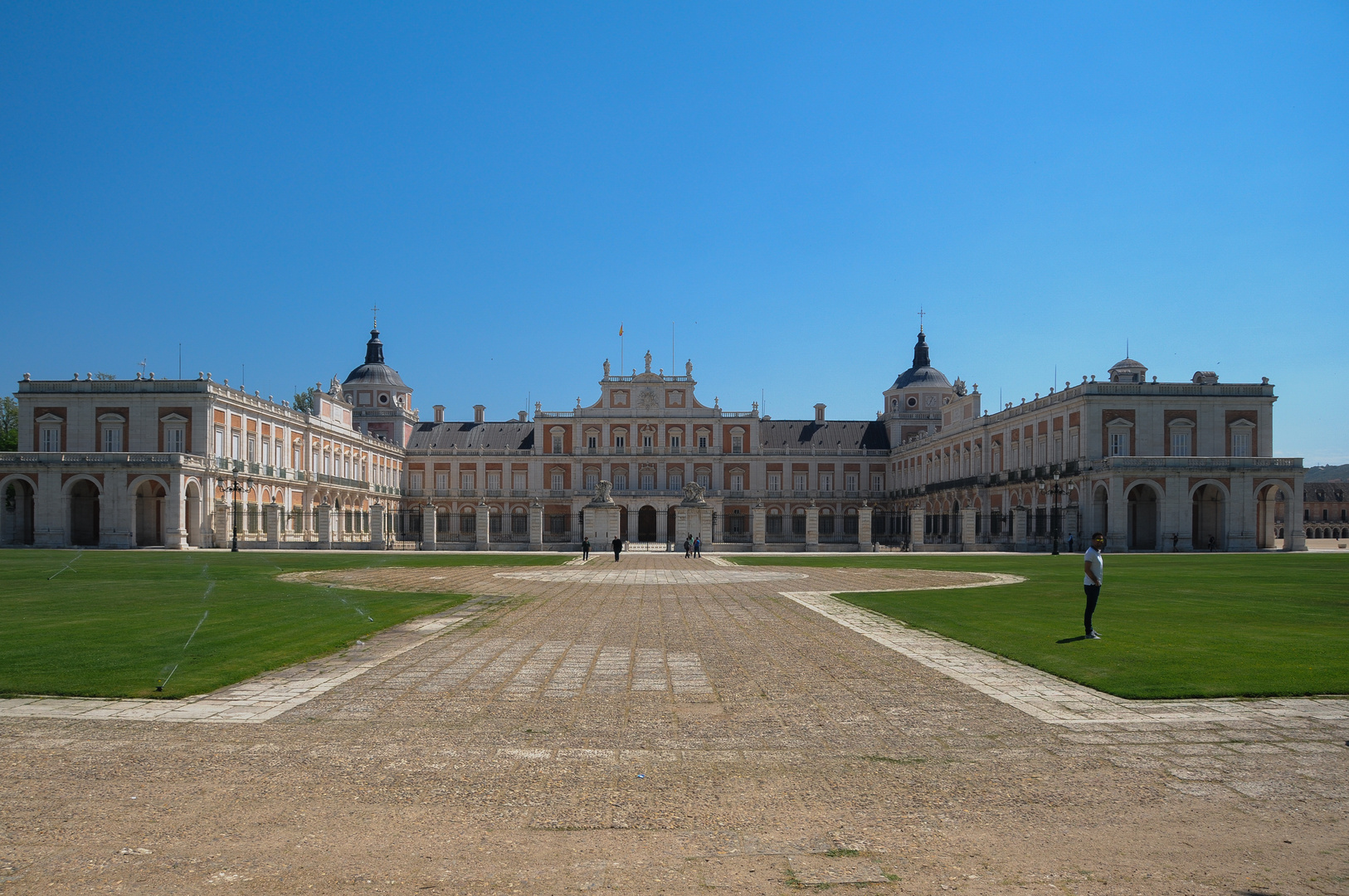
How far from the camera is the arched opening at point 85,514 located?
172ft

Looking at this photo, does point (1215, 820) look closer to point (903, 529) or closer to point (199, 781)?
point (199, 781)

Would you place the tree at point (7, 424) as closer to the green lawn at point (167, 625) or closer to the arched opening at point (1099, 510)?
the green lawn at point (167, 625)

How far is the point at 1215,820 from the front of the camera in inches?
229

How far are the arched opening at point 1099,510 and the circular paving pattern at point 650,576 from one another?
1026 inches

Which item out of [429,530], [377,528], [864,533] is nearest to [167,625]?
[429,530]

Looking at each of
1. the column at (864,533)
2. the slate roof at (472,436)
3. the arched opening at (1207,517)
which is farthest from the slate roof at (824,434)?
the arched opening at (1207,517)

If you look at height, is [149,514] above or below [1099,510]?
below

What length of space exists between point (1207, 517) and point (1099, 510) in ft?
21.0

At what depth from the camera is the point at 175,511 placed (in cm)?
4959

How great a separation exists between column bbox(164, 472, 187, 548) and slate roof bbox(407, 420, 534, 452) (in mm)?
36890

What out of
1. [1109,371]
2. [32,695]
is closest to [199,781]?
[32,695]

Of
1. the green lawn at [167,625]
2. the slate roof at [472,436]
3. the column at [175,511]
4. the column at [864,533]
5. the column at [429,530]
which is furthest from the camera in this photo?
the slate roof at [472,436]

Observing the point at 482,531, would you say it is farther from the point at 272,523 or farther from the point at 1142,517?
the point at 1142,517

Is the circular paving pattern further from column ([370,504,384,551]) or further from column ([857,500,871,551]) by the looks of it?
column ([370,504,384,551])
